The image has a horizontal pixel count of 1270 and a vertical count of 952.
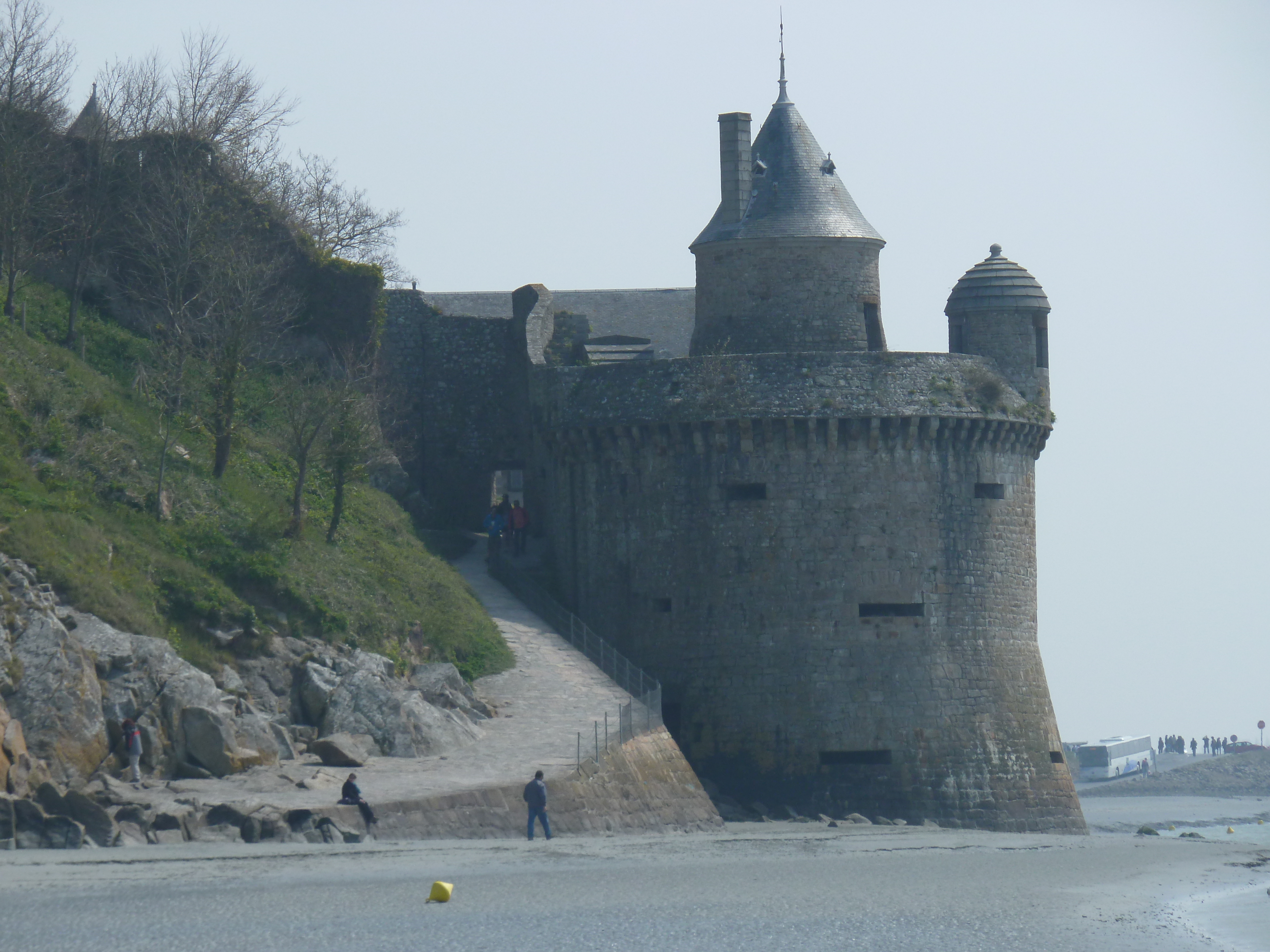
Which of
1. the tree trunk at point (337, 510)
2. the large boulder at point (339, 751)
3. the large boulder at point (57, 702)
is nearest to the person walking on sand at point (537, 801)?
the large boulder at point (339, 751)

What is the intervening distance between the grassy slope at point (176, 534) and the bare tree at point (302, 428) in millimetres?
300

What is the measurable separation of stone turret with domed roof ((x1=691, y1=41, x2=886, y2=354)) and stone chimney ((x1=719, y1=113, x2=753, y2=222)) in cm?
7

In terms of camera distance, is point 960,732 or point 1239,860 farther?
point 960,732

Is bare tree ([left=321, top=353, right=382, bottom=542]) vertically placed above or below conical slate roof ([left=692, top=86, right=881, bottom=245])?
below

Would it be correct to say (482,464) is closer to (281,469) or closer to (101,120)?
(281,469)

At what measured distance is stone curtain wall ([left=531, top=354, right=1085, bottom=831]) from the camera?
3938cm

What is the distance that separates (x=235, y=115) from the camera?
51.0 m

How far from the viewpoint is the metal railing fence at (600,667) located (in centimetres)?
3444

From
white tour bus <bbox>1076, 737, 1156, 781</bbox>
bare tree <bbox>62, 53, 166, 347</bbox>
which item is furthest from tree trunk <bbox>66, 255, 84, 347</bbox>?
white tour bus <bbox>1076, 737, 1156, 781</bbox>

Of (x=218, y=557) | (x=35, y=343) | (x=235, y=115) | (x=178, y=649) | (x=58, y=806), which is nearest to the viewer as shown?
(x=58, y=806)

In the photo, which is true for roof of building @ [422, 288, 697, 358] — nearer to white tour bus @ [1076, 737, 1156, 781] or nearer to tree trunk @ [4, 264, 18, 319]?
tree trunk @ [4, 264, 18, 319]

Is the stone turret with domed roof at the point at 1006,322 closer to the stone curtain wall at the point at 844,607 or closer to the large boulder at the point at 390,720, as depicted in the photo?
the stone curtain wall at the point at 844,607

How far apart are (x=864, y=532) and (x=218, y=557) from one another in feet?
42.0

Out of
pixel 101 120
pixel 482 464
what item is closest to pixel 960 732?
pixel 482 464
